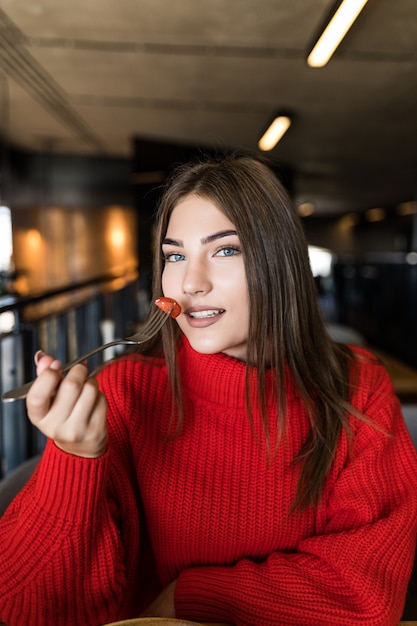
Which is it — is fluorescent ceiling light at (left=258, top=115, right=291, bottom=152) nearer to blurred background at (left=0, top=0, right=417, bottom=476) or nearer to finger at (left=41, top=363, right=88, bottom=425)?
blurred background at (left=0, top=0, right=417, bottom=476)

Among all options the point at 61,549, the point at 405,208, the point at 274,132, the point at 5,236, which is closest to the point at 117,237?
the point at 5,236

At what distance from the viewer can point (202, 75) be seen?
453 centimetres

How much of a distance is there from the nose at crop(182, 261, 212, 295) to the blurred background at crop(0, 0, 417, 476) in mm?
397

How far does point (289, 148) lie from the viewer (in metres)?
7.81

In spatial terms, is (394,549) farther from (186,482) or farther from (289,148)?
(289,148)

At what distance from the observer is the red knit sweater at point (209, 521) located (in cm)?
77

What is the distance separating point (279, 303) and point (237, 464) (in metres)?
0.31

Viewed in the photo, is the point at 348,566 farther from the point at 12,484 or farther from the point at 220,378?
the point at 12,484

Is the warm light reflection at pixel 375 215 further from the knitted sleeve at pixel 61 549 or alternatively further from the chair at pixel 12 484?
the knitted sleeve at pixel 61 549

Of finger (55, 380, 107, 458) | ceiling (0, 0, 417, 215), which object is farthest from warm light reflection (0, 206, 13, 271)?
finger (55, 380, 107, 458)

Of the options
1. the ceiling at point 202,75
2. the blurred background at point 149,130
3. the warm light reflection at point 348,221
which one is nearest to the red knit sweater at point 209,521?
the blurred background at point 149,130

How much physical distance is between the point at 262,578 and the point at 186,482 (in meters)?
0.21

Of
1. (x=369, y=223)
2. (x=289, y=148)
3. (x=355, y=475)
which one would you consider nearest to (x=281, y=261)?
(x=355, y=475)

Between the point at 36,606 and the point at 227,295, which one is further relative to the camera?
the point at 227,295
